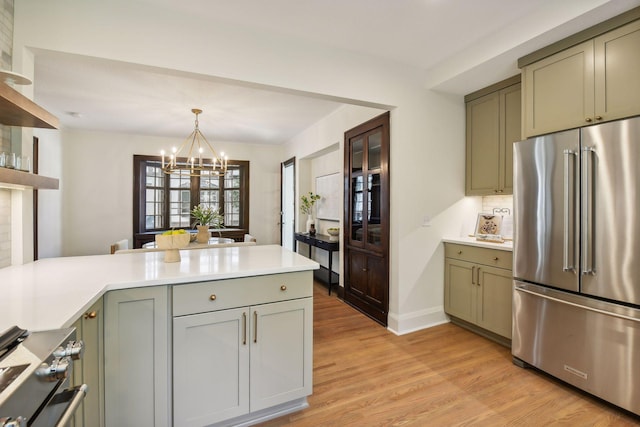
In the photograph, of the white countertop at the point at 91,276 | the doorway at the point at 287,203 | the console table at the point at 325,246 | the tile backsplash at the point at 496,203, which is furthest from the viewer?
the doorway at the point at 287,203

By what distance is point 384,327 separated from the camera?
320 centimetres

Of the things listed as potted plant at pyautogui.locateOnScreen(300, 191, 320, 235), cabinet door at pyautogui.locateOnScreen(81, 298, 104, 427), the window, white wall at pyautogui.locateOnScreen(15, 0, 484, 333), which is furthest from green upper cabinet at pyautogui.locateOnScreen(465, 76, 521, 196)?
the window

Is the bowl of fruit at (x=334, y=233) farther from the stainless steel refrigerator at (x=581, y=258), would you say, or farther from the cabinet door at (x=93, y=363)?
the cabinet door at (x=93, y=363)

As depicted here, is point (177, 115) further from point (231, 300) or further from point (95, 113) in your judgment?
point (231, 300)

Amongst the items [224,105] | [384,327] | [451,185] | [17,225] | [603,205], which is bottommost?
[384,327]

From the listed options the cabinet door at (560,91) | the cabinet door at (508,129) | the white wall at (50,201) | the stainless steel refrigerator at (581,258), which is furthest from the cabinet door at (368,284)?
the white wall at (50,201)

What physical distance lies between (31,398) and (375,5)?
8.69 ft

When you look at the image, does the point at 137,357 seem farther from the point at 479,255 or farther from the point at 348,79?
the point at 479,255

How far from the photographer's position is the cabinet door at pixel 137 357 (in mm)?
1456

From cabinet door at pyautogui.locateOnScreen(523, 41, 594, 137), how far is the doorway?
419cm

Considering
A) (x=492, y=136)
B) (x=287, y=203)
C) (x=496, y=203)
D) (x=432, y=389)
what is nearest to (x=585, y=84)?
(x=492, y=136)

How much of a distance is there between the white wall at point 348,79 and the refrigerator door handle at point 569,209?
4.16 ft

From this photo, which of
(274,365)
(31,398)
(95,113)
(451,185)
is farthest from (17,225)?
(451,185)

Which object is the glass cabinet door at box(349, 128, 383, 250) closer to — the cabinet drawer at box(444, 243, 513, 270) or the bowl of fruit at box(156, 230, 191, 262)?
the cabinet drawer at box(444, 243, 513, 270)
